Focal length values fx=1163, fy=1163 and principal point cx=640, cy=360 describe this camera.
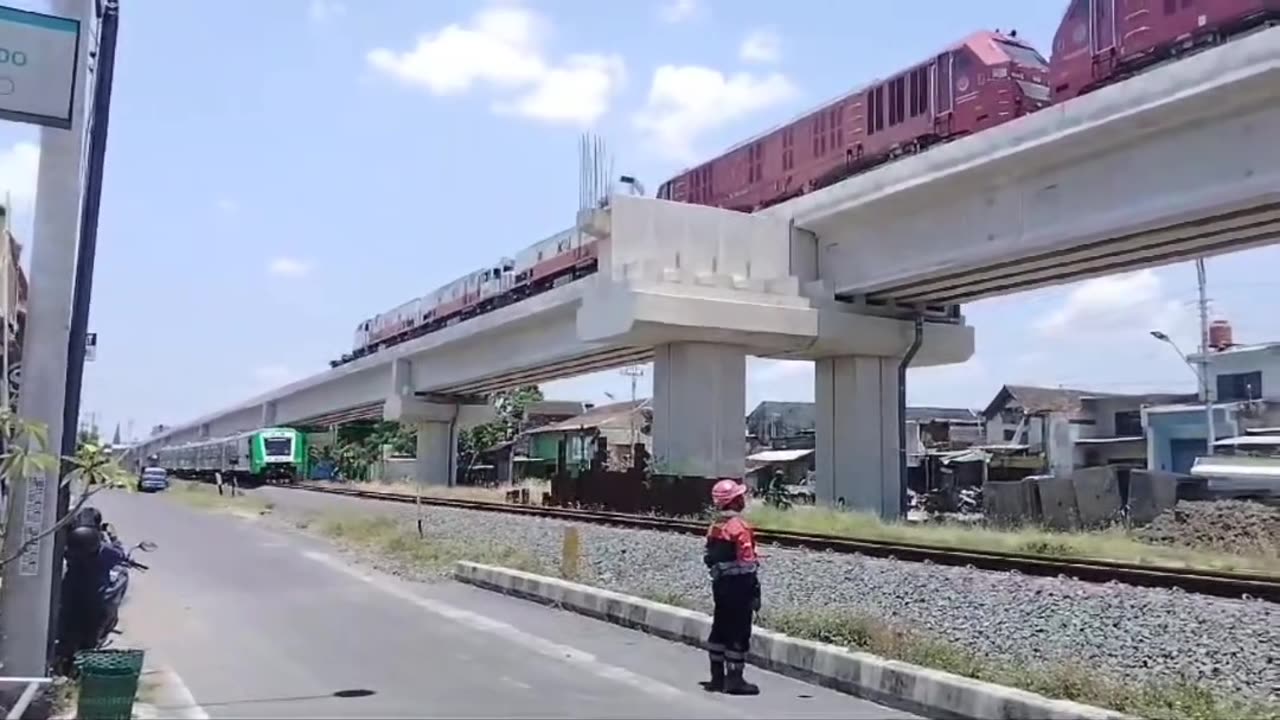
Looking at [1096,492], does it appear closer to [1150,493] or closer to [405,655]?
[1150,493]

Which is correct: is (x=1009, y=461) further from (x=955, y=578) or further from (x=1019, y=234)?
(x=955, y=578)

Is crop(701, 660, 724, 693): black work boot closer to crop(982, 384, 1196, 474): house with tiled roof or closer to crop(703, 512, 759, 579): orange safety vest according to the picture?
crop(703, 512, 759, 579): orange safety vest

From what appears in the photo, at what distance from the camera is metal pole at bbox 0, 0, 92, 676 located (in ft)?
24.8

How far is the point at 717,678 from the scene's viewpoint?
895cm

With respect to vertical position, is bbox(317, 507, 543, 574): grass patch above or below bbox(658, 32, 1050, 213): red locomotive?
below

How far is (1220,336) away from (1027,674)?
4936 centimetres

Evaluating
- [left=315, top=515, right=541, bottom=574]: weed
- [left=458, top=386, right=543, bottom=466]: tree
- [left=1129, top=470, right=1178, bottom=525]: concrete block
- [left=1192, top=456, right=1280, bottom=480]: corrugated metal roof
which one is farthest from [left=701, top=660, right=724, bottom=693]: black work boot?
[left=458, top=386, right=543, bottom=466]: tree

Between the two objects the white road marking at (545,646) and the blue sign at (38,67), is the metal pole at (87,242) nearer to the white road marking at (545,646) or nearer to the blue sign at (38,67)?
the blue sign at (38,67)

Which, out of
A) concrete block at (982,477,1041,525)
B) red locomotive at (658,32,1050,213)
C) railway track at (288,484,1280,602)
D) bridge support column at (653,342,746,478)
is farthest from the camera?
bridge support column at (653,342,746,478)

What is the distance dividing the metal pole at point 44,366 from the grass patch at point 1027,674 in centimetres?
608

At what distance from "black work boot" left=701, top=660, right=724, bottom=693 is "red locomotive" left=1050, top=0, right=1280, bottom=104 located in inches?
561

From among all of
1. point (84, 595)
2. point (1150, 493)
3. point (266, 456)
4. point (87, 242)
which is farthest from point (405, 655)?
point (266, 456)

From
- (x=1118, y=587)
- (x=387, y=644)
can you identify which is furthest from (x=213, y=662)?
(x=1118, y=587)

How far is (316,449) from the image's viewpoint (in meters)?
102
